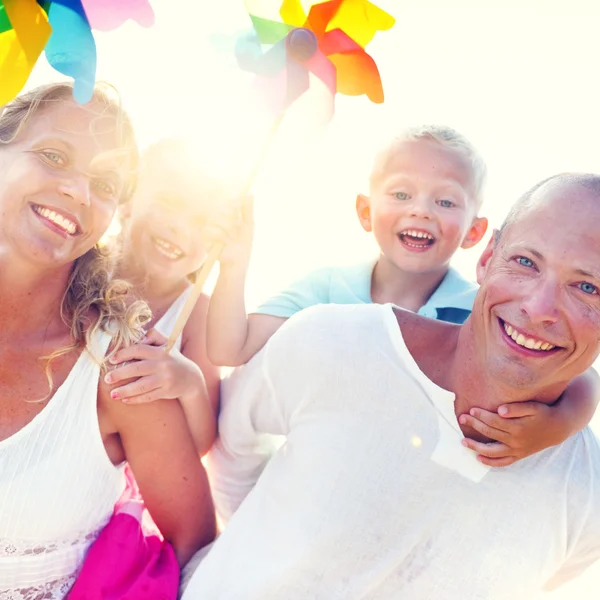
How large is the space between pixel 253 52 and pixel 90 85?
546 millimetres

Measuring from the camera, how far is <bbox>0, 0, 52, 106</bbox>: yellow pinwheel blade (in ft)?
6.27

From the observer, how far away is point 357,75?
2299 mm

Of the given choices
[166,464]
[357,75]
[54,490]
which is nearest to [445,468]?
[166,464]

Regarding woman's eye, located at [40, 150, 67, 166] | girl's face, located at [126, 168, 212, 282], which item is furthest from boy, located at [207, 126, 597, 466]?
woman's eye, located at [40, 150, 67, 166]

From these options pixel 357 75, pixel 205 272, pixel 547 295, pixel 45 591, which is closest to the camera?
pixel 547 295

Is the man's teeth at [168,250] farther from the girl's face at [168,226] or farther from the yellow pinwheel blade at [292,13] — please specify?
the yellow pinwheel blade at [292,13]

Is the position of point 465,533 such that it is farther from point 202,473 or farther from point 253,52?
point 253,52

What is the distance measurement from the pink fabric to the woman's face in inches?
32.1

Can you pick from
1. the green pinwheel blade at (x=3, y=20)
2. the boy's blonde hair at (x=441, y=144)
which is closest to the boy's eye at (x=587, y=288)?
the boy's blonde hair at (x=441, y=144)

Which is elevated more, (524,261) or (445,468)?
(524,261)

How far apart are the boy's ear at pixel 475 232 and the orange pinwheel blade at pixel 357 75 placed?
40.2 inches

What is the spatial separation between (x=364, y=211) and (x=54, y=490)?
5.83ft

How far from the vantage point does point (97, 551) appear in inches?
84.2

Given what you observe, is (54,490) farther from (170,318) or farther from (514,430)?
(514,430)
